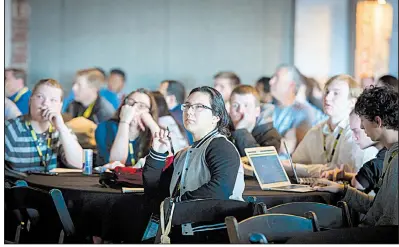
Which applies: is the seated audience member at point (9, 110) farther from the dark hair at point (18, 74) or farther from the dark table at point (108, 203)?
the dark table at point (108, 203)

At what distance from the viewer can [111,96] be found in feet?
16.5

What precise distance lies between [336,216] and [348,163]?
63cm

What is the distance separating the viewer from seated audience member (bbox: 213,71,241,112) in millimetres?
4609

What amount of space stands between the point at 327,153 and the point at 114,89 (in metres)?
1.24

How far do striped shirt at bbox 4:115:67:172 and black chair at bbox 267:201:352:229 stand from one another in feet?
3.97

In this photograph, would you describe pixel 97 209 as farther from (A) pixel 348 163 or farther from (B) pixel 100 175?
(A) pixel 348 163

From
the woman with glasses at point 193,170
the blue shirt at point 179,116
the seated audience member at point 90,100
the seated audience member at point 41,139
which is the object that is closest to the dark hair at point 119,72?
the seated audience member at point 90,100

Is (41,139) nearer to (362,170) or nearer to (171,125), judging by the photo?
(171,125)

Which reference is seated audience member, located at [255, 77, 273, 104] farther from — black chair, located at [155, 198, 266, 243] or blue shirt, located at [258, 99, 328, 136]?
black chair, located at [155, 198, 266, 243]

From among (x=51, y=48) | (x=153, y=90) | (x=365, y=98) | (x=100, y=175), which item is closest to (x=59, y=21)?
(x=51, y=48)

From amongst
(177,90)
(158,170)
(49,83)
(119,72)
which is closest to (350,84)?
(177,90)

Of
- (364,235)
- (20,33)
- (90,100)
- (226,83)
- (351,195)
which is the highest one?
(20,33)

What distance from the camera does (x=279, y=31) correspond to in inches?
212

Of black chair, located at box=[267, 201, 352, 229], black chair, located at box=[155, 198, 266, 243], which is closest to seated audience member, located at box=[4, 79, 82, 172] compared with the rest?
black chair, located at box=[155, 198, 266, 243]
